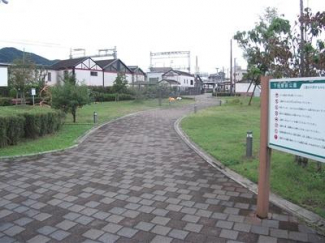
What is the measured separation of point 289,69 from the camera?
6.89 m

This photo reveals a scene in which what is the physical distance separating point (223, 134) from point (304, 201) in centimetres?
690

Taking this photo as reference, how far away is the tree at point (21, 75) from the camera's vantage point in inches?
1295

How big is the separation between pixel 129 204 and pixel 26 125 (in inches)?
259

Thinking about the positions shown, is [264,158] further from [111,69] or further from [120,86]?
[111,69]

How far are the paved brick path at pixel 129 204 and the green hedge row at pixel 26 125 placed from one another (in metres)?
1.74

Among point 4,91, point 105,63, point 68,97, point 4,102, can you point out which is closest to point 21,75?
point 4,91

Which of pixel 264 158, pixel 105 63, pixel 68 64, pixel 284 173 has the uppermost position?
pixel 105 63

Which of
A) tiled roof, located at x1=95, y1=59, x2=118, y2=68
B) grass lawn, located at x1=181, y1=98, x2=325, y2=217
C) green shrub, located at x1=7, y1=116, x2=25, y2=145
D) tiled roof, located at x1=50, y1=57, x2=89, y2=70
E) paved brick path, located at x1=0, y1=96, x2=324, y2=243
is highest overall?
tiled roof, located at x1=95, y1=59, x2=118, y2=68

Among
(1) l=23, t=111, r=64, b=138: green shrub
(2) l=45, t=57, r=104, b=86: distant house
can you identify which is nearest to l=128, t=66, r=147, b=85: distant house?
(2) l=45, t=57, r=104, b=86: distant house

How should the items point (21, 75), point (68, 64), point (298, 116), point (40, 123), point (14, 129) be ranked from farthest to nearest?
point (68, 64)
point (21, 75)
point (40, 123)
point (14, 129)
point (298, 116)

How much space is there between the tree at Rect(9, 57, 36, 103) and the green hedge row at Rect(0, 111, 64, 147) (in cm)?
2285

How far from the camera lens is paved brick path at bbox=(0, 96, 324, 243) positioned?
3891 millimetres

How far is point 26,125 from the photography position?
33.5ft

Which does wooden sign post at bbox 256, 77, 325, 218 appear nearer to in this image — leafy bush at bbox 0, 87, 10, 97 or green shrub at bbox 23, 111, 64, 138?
green shrub at bbox 23, 111, 64, 138
